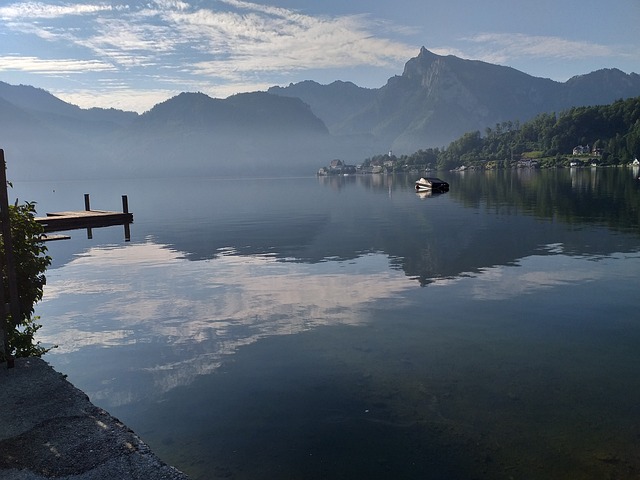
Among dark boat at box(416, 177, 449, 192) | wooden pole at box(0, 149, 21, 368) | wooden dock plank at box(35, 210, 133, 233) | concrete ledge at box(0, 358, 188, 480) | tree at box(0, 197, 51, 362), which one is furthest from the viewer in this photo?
dark boat at box(416, 177, 449, 192)

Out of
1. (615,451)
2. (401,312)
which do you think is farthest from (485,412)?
(401,312)

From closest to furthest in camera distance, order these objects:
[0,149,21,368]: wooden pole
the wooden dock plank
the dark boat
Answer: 1. [0,149,21,368]: wooden pole
2. the wooden dock plank
3. the dark boat

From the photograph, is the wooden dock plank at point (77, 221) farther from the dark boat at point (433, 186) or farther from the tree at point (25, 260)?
the dark boat at point (433, 186)

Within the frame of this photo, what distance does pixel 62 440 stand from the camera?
12.1 m

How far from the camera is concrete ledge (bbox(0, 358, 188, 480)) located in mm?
10914

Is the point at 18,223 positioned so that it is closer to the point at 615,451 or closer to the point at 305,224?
the point at 615,451

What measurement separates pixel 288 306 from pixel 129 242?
3677 centimetres

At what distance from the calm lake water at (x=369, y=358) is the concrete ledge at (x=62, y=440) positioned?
155 centimetres

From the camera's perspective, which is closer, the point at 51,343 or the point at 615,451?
the point at 615,451

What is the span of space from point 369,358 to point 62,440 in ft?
35.9

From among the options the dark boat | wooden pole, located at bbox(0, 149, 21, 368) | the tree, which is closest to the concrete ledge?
wooden pole, located at bbox(0, 149, 21, 368)

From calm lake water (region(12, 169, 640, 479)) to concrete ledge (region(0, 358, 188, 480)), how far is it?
5.09 feet

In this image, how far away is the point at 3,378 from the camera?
15562mm

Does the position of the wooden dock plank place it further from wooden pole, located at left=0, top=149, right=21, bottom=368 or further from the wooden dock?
wooden pole, located at left=0, top=149, right=21, bottom=368
